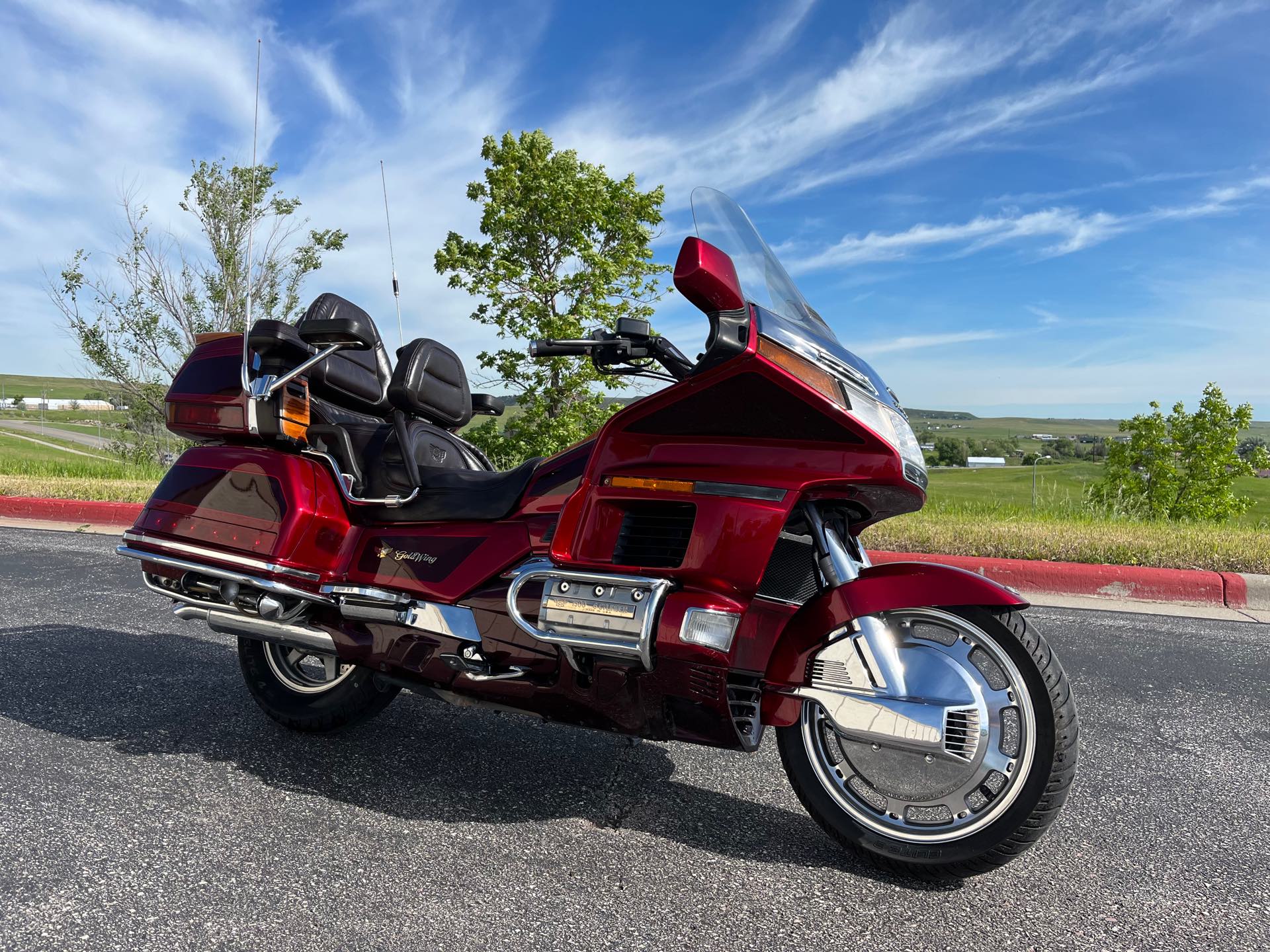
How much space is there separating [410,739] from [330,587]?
2.32 ft

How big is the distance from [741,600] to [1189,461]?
15836mm

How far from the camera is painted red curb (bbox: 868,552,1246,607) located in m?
5.82

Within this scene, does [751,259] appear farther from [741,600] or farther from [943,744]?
[943,744]

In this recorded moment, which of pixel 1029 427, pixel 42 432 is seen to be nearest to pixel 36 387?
pixel 42 432

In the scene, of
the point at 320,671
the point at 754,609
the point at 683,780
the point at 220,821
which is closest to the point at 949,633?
the point at 754,609

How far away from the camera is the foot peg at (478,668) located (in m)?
2.47

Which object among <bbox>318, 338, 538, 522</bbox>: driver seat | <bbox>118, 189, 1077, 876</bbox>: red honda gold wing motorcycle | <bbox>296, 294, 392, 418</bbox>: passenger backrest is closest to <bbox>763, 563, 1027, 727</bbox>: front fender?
<bbox>118, 189, 1077, 876</bbox>: red honda gold wing motorcycle

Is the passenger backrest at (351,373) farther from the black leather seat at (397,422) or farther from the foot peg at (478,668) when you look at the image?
the foot peg at (478,668)

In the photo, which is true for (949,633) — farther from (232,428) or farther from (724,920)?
(232,428)

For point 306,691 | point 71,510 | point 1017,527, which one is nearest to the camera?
point 306,691

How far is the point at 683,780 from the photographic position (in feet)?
9.11

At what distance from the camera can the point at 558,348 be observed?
2418mm

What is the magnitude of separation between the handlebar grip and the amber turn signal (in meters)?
0.54

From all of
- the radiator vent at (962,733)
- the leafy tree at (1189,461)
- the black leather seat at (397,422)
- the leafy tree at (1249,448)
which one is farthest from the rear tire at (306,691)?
the leafy tree at (1249,448)
